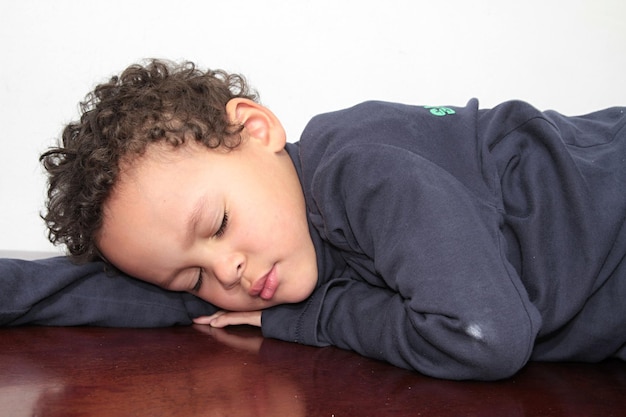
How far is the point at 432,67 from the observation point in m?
1.66

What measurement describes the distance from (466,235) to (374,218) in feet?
0.41

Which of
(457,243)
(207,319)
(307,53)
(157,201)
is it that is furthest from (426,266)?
(307,53)

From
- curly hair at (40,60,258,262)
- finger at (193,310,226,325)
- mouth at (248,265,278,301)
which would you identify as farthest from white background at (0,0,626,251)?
mouth at (248,265,278,301)

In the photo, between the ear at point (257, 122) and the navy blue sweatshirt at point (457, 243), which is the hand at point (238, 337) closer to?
the navy blue sweatshirt at point (457, 243)

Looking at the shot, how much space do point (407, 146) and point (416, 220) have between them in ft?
0.37

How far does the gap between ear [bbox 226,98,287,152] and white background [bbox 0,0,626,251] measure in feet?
1.52

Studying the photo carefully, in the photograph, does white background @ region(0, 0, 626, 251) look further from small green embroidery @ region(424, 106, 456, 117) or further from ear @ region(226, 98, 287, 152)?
small green embroidery @ region(424, 106, 456, 117)

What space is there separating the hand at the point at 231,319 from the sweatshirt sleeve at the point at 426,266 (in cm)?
18

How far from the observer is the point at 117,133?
1027mm

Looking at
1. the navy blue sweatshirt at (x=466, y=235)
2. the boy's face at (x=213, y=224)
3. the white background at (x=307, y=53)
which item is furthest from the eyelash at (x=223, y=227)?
the white background at (x=307, y=53)

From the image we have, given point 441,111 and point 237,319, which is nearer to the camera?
point 441,111

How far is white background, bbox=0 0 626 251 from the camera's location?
1556mm

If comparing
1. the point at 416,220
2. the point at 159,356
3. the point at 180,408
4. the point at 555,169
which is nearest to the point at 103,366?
the point at 159,356

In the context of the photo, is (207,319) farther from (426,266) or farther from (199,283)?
(426,266)
